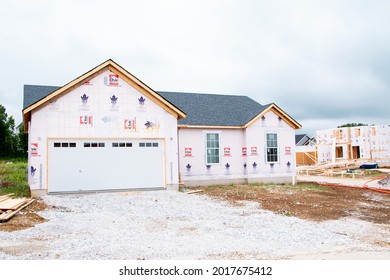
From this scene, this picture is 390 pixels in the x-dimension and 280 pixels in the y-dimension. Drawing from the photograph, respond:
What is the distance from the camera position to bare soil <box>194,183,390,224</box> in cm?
1318

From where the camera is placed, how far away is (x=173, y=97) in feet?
82.1

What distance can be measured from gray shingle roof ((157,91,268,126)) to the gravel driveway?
8.72 metres

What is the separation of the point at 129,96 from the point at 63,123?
11.0 feet

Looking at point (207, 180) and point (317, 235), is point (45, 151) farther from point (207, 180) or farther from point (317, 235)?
point (317, 235)

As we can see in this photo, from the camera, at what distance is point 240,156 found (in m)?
22.7

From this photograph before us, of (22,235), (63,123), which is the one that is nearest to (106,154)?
(63,123)

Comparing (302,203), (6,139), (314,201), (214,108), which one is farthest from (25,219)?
(6,139)

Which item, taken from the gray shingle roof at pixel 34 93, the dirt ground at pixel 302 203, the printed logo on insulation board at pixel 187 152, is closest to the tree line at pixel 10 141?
the gray shingle roof at pixel 34 93

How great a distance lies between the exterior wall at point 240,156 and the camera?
21484mm

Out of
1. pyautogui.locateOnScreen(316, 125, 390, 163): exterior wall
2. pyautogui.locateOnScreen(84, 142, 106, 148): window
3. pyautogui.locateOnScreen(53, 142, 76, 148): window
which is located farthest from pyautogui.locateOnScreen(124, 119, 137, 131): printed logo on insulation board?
pyautogui.locateOnScreen(316, 125, 390, 163): exterior wall

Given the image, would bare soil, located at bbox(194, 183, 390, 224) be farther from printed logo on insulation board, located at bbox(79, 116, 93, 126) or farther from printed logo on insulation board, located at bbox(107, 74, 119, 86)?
printed logo on insulation board, located at bbox(107, 74, 119, 86)

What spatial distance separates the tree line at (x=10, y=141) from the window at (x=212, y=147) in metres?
41.1

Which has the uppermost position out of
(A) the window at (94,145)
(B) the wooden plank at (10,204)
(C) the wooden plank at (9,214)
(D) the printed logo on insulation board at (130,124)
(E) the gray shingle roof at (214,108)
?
(E) the gray shingle roof at (214,108)

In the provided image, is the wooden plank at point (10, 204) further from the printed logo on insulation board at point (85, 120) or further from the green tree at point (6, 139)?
the green tree at point (6, 139)
